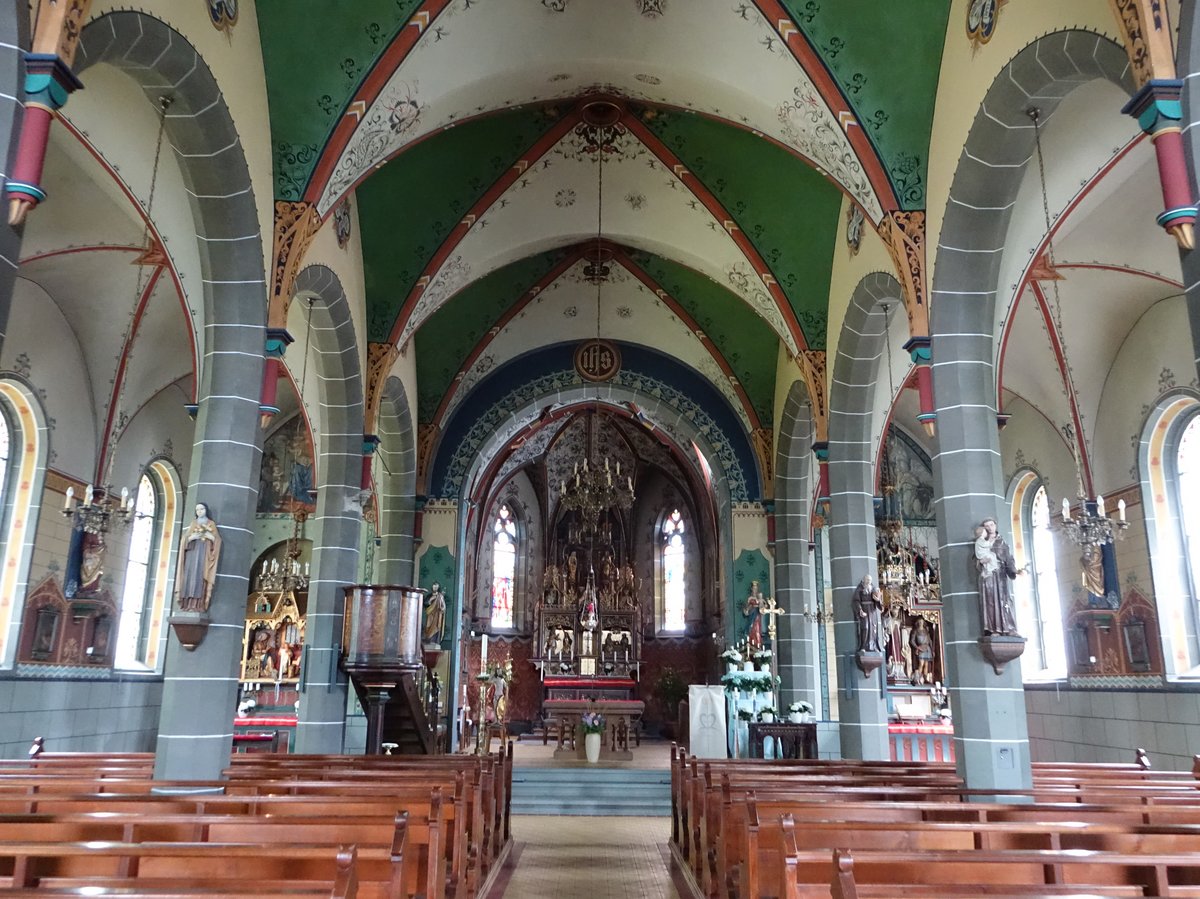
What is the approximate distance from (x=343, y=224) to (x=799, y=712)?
33.5 ft

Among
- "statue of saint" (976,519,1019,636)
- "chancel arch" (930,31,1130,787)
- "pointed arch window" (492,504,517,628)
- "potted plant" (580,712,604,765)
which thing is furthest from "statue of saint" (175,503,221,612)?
"pointed arch window" (492,504,517,628)

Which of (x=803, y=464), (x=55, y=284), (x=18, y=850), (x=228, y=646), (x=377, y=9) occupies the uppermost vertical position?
(x=377, y=9)

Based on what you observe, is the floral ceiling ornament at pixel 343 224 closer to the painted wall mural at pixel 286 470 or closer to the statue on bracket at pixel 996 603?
the painted wall mural at pixel 286 470

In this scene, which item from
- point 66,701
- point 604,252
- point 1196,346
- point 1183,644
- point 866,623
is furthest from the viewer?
point 604,252

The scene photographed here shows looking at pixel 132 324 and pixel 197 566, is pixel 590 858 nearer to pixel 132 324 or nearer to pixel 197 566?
pixel 197 566

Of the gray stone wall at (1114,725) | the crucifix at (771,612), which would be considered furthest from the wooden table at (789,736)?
the gray stone wall at (1114,725)

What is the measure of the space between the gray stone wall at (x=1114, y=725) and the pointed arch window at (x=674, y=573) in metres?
12.2

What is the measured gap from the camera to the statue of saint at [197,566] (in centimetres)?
833

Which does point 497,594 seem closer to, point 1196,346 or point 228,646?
point 228,646

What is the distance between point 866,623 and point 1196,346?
7.31 m

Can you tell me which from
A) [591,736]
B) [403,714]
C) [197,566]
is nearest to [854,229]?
[197,566]

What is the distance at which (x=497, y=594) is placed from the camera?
2802 cm

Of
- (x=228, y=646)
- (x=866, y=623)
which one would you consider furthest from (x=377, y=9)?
(x=866, y=623)

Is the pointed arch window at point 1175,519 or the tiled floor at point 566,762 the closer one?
the pointed arch window at point 1175,519
